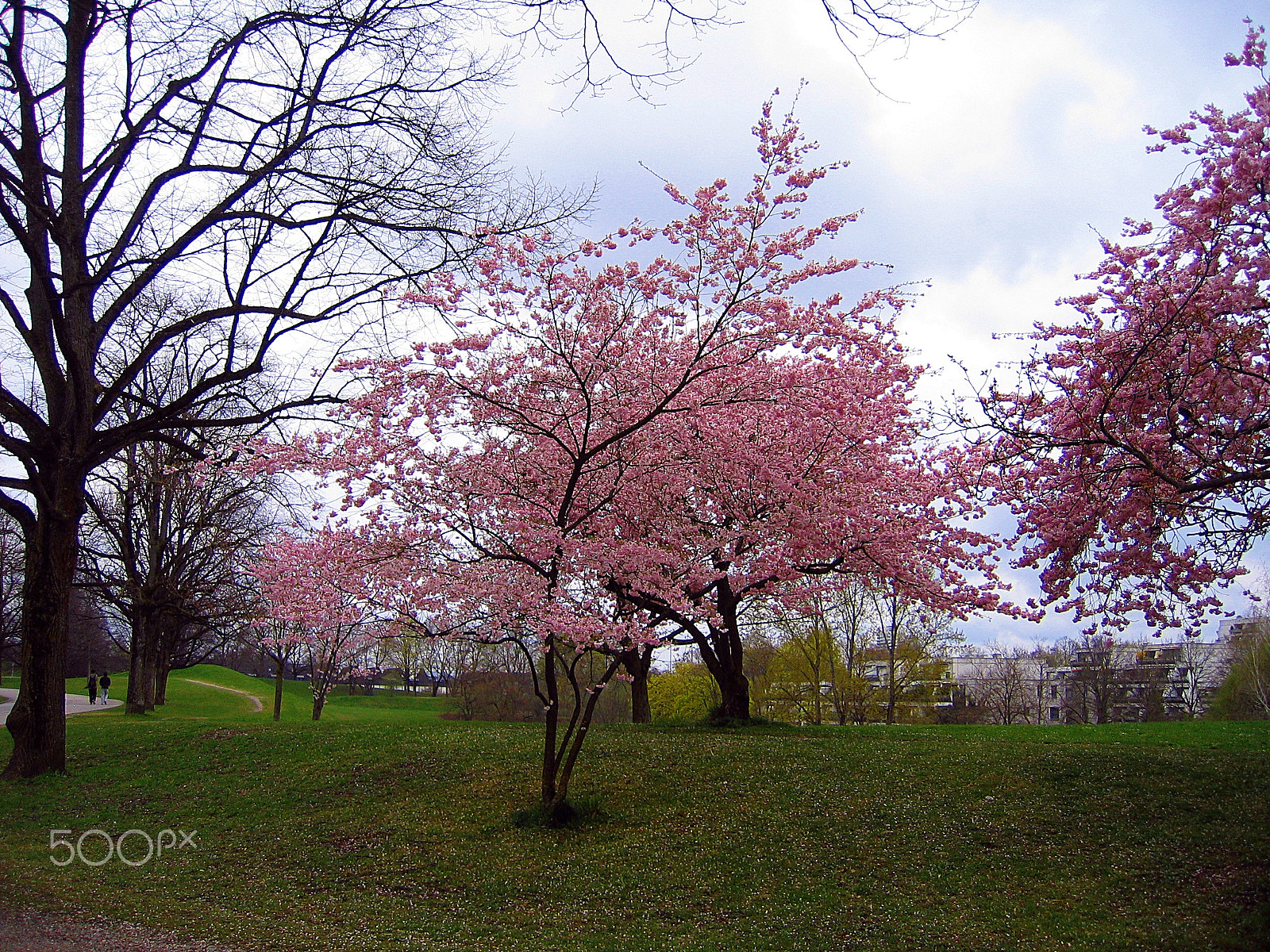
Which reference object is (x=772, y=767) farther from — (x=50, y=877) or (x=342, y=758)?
(x=50, y=877)

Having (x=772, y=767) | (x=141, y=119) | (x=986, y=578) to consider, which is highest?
(x=141, y=119)

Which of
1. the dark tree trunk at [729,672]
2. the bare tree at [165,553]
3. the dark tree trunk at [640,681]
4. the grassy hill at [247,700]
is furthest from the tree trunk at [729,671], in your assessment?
the grassy hill at [247,700]

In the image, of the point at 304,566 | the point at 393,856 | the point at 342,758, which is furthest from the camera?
the point at 342,758

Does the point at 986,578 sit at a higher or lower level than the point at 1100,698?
higher

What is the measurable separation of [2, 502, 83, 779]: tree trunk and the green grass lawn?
22.8 inches

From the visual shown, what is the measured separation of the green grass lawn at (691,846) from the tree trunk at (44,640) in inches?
22.8

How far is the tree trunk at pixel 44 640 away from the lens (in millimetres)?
11516

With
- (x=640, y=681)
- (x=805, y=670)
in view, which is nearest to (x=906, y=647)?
(x=805, y=670)

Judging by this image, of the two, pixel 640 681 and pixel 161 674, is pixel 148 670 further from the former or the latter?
pixel 640 681

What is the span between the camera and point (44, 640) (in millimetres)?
11516

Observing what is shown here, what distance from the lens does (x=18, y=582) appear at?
4591cm

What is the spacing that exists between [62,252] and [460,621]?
7938 mm

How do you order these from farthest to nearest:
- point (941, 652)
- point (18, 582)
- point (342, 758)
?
point (18, 582)
point (941, 652)
point (342, 758)

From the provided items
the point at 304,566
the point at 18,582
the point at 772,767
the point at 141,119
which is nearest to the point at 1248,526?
the point at 772,767
